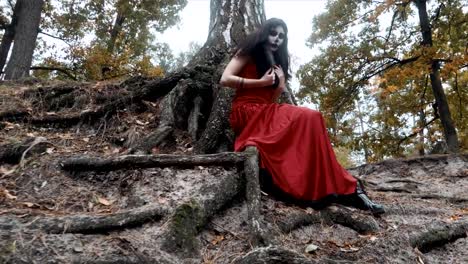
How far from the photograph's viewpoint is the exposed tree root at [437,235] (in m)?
2.83

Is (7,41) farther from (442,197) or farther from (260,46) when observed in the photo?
(442,197)

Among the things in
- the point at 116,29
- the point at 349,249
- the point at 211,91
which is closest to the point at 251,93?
the point at 211,91

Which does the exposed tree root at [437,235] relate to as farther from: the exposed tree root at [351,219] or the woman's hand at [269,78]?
the woman's hand at [269,78]

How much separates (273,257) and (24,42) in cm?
662

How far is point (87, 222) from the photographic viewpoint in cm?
221

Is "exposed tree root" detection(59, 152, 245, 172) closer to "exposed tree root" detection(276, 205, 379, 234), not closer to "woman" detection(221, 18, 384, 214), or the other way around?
"woman" detection(221, 18, 384, 214)

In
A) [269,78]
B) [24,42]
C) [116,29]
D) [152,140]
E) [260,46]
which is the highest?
[116,29]

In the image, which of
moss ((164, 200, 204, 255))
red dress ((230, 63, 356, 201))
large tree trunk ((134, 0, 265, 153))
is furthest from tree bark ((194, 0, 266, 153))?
moss ((164, 200, 204, 255))

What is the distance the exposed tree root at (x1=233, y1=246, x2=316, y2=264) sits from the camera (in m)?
1.95

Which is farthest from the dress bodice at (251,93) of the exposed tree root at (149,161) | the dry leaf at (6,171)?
the dry leaf at (6,171)

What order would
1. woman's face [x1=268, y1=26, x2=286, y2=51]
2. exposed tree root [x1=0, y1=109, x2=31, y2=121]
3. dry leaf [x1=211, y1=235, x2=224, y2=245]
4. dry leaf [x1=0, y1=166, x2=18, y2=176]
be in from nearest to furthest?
dry leaf [x1=211, y1=235, x2=224, y2=245], dry leaf [x1=0, y1=166, x2=18, y2=176], woman's face [x1=268, y1=26, x2=286, y2=51], exposed tree root [x1=0, y1=109, x2=31, y2=121]

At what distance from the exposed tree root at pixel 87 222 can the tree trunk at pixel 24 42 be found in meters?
5.37

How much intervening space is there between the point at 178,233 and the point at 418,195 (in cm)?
319

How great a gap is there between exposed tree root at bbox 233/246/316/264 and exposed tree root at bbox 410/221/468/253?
1.16 meters
